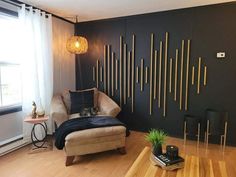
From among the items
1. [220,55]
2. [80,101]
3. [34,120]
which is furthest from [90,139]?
[220,55]

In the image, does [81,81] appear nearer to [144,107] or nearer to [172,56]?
[144,107]

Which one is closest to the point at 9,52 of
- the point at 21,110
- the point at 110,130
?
the point at 21,110

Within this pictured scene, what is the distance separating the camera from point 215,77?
3.18 metres

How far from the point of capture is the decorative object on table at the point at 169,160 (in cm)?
167

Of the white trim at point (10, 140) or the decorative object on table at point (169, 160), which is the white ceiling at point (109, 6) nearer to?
the white trim at point (10, 140)

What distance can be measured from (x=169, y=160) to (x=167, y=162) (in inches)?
1.6

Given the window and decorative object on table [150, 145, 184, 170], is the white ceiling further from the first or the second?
decorative object on table [150, 145, 184, 170]

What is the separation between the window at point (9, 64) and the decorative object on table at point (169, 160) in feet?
8.02

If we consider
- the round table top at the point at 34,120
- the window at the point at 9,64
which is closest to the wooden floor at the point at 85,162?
the round table top at the point at 34,120

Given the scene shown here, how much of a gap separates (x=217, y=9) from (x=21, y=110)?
3.69 metres

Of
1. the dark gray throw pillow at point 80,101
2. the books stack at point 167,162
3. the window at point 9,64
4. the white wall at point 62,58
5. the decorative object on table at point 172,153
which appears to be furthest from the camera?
the white wall at point 62,58

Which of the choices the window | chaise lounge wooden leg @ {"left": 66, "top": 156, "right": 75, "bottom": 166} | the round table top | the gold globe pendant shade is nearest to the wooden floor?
chaise lounge wooden leg @ {"left": 66, "top": 156, "right": 75, "bottom": 166}

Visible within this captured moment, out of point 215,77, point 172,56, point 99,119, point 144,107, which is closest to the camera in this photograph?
point 99,119

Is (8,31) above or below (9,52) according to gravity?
above
